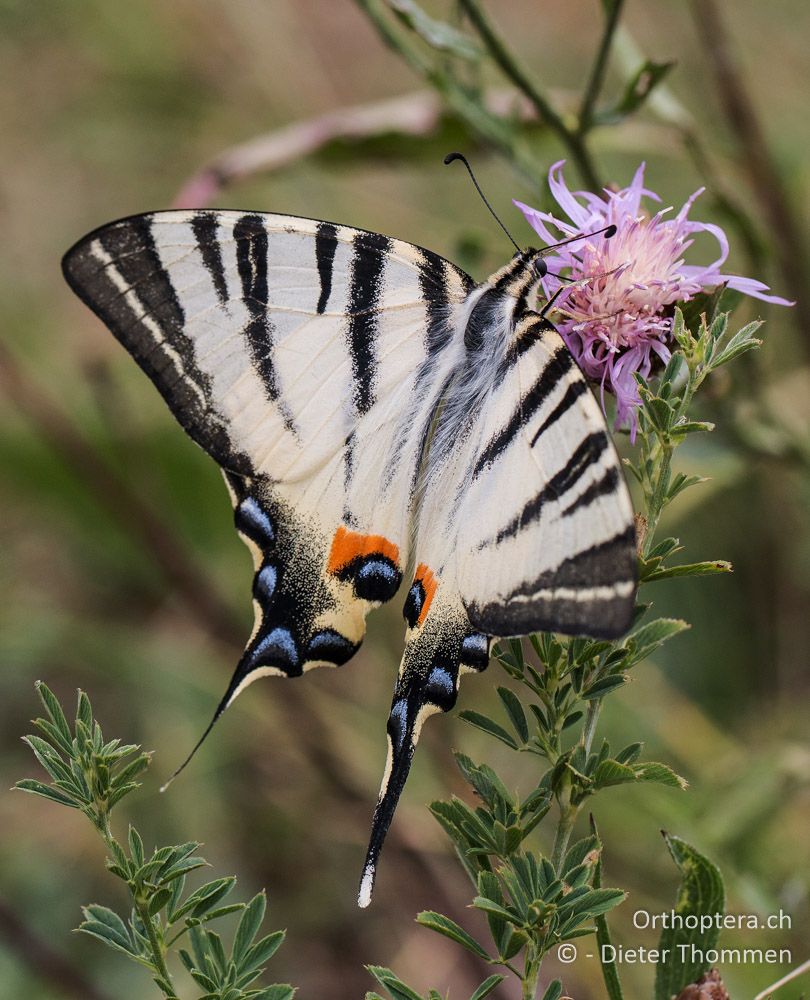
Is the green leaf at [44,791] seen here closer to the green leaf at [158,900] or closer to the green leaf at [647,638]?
the green leaf at [158,900]

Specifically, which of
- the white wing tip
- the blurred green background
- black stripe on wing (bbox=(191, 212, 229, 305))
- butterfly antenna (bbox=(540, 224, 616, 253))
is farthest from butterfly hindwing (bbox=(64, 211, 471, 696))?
the blurred green background

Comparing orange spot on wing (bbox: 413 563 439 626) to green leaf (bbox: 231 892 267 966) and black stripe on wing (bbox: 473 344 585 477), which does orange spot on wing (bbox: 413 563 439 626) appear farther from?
green leaf (bbox: 231 892 267 966)

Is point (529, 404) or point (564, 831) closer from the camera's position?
point (564, 831)

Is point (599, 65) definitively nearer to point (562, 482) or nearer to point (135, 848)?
point (562, 482)

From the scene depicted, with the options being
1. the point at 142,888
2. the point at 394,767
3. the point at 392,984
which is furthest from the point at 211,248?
the point at 392,984

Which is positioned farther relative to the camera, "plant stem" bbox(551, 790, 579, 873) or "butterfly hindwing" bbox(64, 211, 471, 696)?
"butterfly hindwing" bbox(64, 211, 471, 696)

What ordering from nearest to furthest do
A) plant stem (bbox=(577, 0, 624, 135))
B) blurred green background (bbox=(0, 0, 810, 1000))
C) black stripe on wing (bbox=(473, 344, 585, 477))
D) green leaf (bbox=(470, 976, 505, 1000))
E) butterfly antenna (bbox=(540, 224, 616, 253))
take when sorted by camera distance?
green leaf (bbox=(470, 976, 505, 1000))
black stripe on wing (bbox=(473, 344, 585, 477))
butterfly antenna (bbox=(540, 224, 616, 253))
plant stem (bbox=(577, 0, 624, 135))
blurred green background (bbox=(0, 0, 810, 1000))
